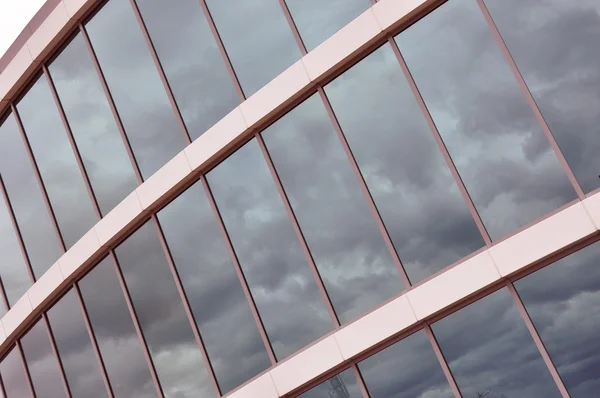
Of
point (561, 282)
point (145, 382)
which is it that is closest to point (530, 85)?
point (561, 282)

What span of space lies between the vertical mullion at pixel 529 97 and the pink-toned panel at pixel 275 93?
129 inches

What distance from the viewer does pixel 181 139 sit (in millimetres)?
15641

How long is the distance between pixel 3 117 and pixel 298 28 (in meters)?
9.05

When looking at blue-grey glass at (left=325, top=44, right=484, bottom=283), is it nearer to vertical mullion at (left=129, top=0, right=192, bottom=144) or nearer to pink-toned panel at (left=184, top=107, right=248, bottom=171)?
pink-toned panel at (left=184, top=107, right=248, bottom=171)

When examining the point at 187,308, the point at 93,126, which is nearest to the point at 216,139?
the point at 187,308

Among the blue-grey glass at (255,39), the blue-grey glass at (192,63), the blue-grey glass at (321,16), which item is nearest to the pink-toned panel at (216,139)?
the blue-grey glass at (192,63)

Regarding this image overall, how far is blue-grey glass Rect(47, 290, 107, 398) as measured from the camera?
17172mm

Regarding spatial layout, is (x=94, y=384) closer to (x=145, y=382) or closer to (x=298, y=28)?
(x=145, y=382)

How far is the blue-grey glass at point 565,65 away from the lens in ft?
37.1

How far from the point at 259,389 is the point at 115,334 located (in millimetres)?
4204

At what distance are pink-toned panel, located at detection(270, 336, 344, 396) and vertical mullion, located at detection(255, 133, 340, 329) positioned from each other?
409 millimetres

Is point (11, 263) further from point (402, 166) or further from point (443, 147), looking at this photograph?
point (443, 147)

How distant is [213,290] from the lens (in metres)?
15.0

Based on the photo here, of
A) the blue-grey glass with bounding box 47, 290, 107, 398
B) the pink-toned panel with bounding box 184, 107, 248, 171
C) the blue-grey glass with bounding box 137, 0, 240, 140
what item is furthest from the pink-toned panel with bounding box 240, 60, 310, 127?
the blue-grey glass with bounding box 47, 290, 107, 398
